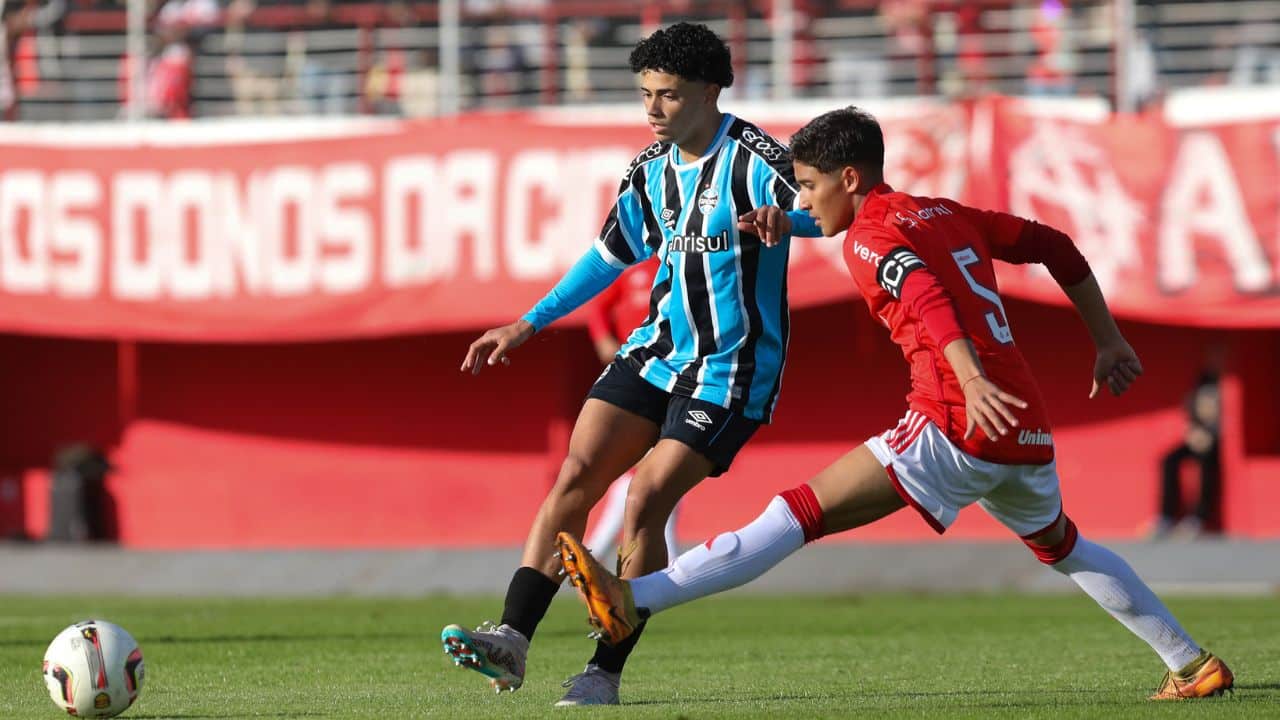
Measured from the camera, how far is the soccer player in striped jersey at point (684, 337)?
7.35 m

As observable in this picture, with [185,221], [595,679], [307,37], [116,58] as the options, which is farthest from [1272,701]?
[116,58]

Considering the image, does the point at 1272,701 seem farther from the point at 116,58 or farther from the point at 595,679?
the point at 116,58

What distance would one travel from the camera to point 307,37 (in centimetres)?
2228

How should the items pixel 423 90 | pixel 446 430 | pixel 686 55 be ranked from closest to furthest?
pixel 686 55 → pixel 423 90 → pixel 446 430

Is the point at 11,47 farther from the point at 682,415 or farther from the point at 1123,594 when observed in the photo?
the point at 1123,594

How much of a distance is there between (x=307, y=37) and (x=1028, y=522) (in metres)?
16.6

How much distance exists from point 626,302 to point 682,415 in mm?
6049

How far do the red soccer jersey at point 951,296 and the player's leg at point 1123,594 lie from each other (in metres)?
0.36

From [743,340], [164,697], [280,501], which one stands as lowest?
[280,501]

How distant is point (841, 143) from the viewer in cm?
693

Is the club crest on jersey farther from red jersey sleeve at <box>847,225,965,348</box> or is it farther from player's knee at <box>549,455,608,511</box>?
player's knee at <box>549,455,608,511</box>

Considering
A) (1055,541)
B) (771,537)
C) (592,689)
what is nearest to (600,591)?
(771,537)

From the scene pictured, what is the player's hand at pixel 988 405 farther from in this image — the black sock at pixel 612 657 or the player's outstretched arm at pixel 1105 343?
the black sock at pixel 612 657

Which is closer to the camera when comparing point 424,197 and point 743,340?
point 743,340
